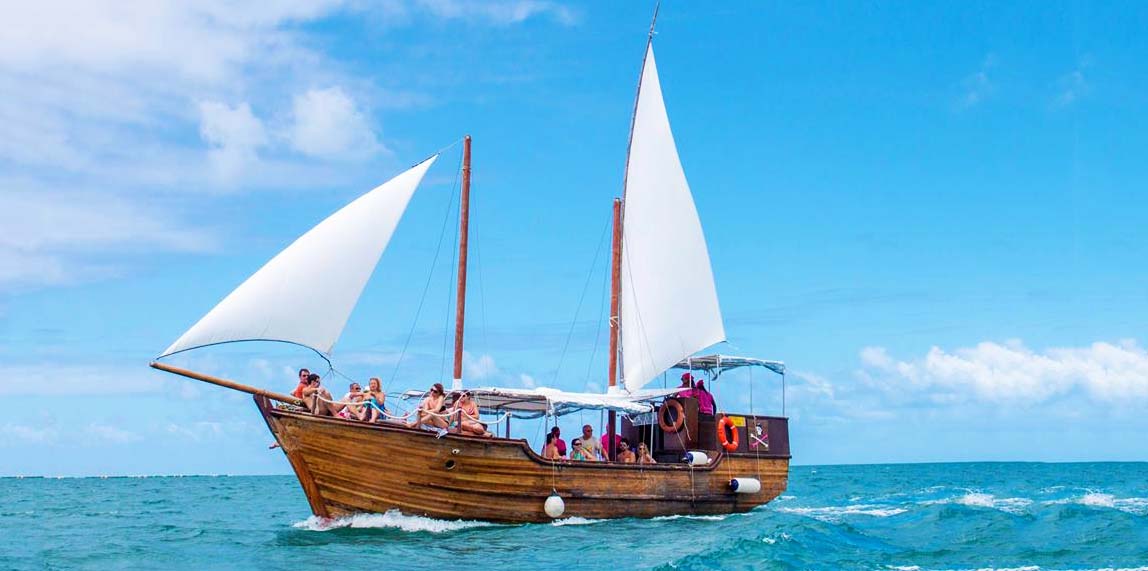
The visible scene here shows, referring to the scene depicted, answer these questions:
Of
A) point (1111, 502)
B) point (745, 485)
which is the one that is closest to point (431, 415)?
point (745, 485)

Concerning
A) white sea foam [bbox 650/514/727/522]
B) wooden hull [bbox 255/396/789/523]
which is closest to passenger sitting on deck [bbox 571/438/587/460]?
wooden hull [bbox 255/396/789/523]

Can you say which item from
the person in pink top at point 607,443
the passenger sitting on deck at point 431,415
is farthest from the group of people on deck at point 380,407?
the person in pink top at point 607,443

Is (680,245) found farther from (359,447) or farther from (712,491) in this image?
(359,447)

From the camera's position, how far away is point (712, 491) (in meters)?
27.7

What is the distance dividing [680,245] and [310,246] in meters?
12.1

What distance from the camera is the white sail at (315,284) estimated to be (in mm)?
21391

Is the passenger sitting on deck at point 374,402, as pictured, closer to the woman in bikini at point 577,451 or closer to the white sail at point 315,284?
the white sail at point 315,284

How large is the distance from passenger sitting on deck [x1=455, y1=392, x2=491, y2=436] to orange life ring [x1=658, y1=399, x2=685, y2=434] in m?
6.69

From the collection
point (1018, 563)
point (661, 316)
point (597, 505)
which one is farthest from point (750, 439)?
point (1018, 563)

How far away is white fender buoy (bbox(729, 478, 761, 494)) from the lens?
27969 mm

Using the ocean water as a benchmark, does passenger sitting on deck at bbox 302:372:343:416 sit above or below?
above

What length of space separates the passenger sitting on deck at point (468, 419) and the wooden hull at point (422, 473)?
0.73ft

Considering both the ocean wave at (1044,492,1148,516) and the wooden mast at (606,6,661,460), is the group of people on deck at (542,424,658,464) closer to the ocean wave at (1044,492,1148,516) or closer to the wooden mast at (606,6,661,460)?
the wooden mast at (606,6,661,460)

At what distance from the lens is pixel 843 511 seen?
37719mm
